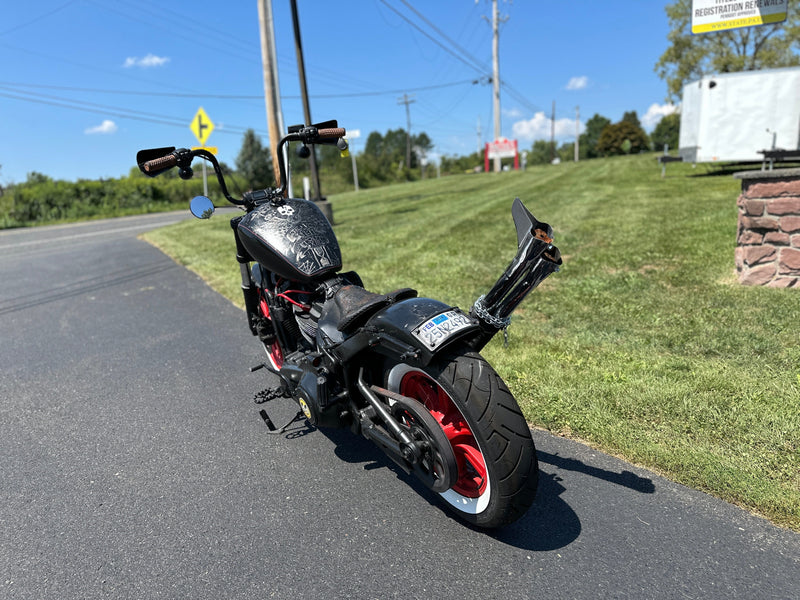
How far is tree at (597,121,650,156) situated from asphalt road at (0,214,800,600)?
8132 centimetres

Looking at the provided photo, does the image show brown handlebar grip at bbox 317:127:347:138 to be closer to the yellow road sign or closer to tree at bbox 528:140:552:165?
the yellow road sign

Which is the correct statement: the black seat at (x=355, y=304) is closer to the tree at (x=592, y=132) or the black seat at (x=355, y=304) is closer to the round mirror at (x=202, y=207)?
the round mirror at (x=202, y=207)

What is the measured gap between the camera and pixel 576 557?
7.07 ft

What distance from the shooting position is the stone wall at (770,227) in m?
5.02

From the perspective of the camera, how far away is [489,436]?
200 cm

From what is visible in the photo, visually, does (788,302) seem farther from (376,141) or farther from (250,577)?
(376,141)

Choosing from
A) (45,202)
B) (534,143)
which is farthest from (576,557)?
(534,143)

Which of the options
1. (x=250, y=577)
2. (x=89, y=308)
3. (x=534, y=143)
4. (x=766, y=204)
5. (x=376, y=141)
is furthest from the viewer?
(x=534, y=143)

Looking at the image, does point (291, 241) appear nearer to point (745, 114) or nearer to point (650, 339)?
point (650, 339)

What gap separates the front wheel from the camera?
201 centimetres

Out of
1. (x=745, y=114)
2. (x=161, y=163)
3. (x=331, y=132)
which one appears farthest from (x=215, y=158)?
(x=745, y=114)

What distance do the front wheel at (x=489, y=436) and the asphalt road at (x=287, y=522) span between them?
24cm

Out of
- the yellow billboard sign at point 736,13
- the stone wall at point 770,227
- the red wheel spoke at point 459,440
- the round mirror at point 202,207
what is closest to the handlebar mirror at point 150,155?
the round mirror at point 202,207

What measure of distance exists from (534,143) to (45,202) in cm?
13045
